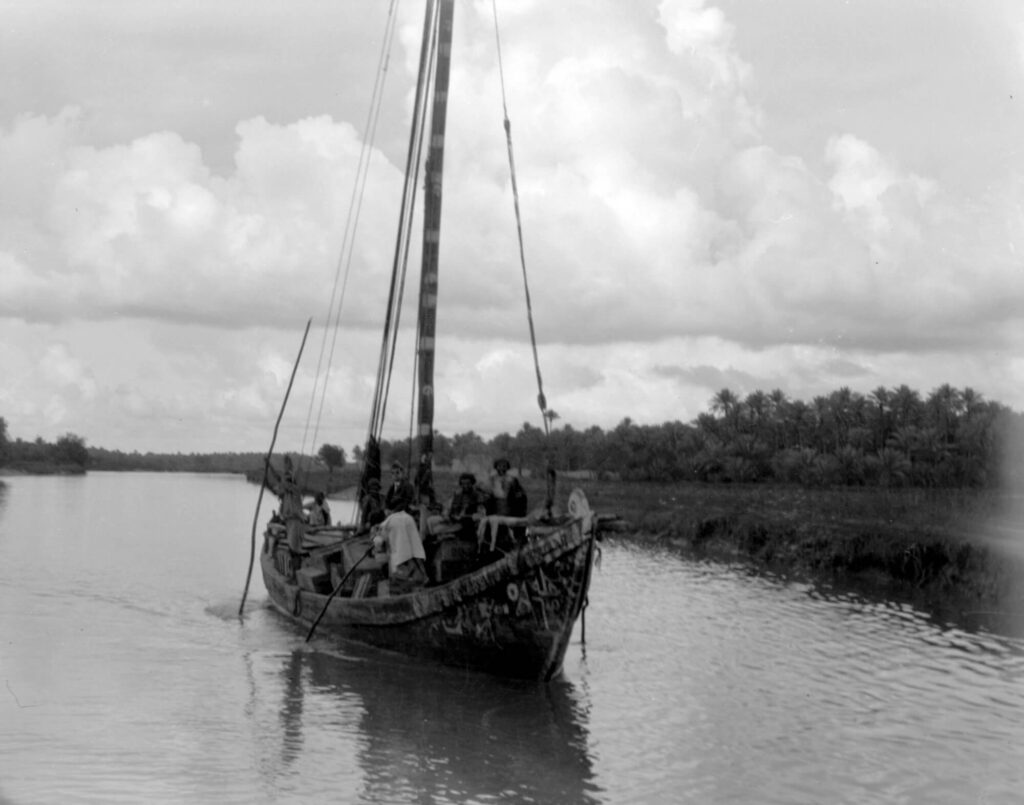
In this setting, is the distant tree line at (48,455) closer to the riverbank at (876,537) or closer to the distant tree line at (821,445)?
the distant tree line at (821,445)

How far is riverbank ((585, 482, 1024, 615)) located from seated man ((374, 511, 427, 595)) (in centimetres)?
1224

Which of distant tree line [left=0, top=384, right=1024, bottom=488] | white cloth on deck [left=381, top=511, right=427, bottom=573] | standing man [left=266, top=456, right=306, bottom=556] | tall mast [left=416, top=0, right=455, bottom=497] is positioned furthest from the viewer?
distant tree line [left=0, top=384, right=1024, bottom=488]

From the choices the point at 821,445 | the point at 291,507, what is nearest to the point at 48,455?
the point at 821,445

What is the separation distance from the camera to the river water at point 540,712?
10641 mm

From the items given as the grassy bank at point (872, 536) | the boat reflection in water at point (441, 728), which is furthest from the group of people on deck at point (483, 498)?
the grassy bank at point (872, 536)

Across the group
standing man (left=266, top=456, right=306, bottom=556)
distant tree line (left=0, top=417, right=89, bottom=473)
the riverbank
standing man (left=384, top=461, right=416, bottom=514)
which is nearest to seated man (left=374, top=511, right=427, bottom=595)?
standing man (left=384, top=461, right=416, bottom=514)

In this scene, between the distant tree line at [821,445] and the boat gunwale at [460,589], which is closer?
the boat gunwale at [460,589]

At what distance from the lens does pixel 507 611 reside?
14.8 meters

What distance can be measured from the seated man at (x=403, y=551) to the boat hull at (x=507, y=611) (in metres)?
0.33

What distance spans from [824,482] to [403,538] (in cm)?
5980

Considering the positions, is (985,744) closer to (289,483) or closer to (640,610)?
(640,610)

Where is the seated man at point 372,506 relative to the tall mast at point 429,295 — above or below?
below

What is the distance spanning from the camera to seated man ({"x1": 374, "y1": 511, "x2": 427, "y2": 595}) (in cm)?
1603

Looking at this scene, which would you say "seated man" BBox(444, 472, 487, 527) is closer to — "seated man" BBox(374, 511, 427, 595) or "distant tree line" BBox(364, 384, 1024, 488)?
"seated man" BBox(374, 511, 427, 595)
